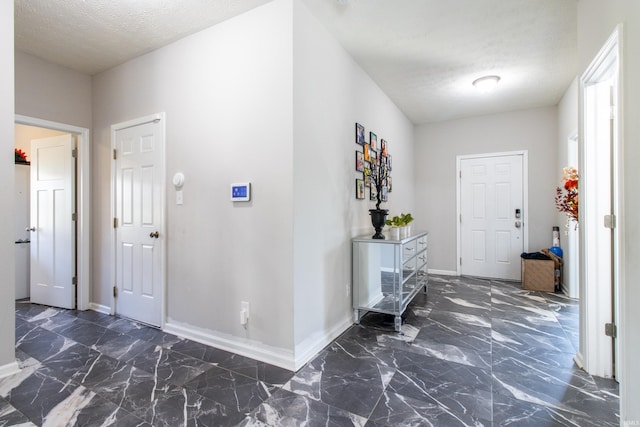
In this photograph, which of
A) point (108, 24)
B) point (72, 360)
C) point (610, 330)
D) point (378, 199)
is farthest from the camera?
point (378, 199)

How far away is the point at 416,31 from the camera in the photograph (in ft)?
8.34

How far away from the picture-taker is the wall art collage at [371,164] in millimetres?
3092

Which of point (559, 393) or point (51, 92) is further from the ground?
point (51, 92)

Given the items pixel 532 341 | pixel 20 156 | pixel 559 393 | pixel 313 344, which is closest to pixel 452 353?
pixel 559 393

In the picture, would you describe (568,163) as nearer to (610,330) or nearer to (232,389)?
(610,330)

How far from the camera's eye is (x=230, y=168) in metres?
2.36

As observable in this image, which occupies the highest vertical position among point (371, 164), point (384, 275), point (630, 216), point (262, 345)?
point (371, 164)

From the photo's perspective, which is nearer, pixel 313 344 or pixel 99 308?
pixel 313 344

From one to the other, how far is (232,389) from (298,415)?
0.48 m

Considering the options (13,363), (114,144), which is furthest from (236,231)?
(114,144)

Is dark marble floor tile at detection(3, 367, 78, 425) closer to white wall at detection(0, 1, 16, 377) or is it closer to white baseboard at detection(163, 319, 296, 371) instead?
white wall at detection(0, 1, 16, 377)

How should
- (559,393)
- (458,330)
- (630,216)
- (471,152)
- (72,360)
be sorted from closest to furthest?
(630,216), (559,393), (72,360), (458,330), (471,152)

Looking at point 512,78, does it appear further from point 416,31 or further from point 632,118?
point 632,118

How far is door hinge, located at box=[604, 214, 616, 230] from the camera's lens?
1802 mm
